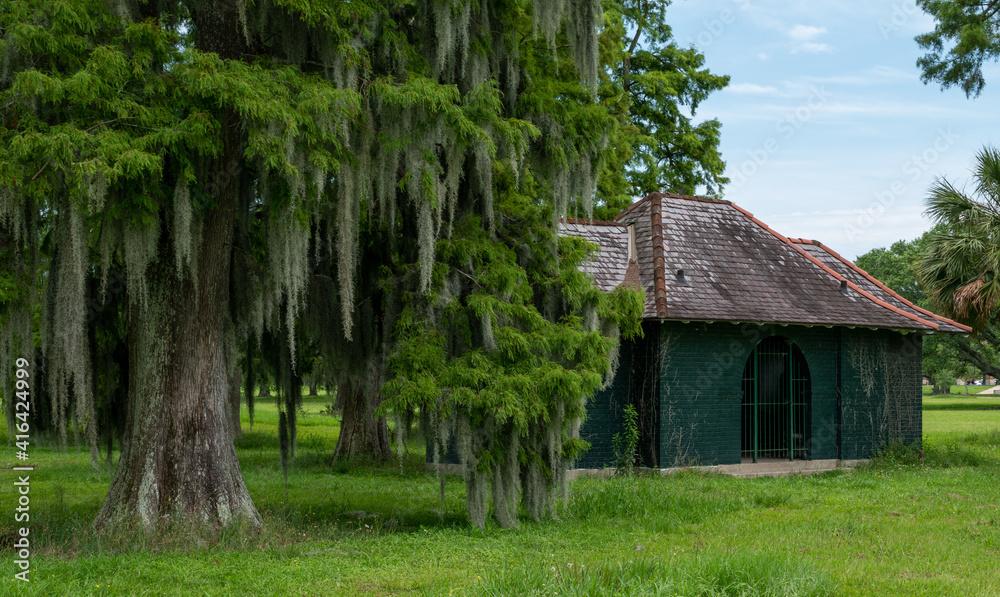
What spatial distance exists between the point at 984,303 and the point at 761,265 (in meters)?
4.72

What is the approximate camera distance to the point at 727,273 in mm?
15844

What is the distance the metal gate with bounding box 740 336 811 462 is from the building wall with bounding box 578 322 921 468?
1.42ft

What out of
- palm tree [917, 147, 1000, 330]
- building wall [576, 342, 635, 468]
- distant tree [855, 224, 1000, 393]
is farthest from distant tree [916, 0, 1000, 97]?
distant tree [855, 224, 1000, 393]

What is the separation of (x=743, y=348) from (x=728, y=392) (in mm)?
871

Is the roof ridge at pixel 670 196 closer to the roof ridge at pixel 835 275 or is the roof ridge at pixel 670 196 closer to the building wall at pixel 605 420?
the roof ridge at pixel 835 275

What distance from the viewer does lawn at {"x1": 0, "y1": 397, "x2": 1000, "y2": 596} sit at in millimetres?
6375

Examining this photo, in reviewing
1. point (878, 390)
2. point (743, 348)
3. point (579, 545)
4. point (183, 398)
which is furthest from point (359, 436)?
point (878, 390)

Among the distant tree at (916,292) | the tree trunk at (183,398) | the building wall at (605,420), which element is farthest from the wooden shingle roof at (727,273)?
the distant tree at (916,292)

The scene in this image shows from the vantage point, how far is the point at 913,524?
9656mm

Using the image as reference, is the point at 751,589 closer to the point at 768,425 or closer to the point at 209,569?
the point at 209,569

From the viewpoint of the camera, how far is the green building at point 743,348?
14.5 meters

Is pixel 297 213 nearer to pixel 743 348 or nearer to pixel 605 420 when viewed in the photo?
pixel 605 420

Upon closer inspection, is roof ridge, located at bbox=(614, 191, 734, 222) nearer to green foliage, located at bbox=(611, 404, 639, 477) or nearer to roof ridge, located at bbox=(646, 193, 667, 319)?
roof ridge, located at bbox=(646, 193, 667, 319)

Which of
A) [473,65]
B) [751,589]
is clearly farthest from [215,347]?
[751,589]
